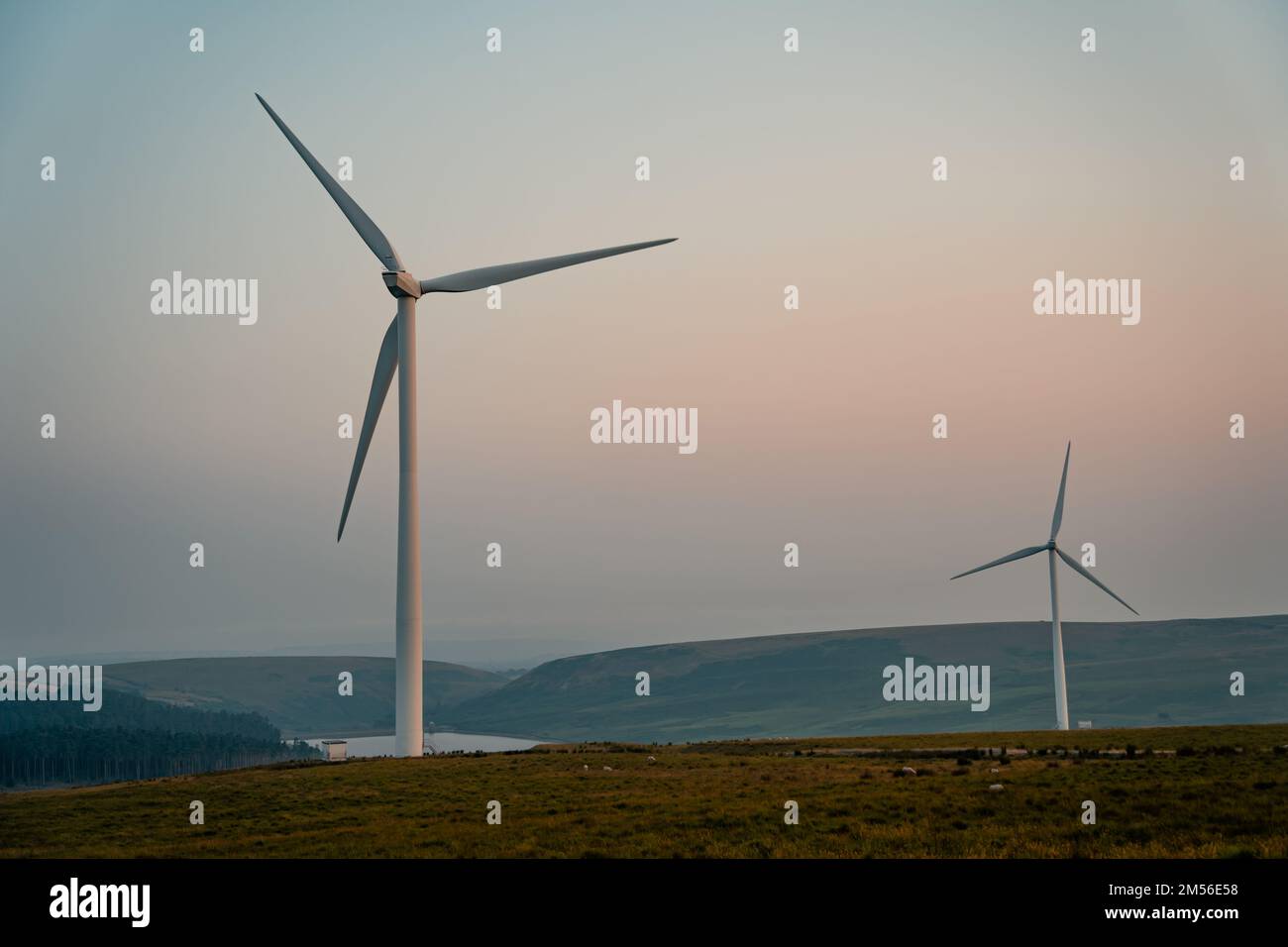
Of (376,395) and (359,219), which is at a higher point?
(359,219)

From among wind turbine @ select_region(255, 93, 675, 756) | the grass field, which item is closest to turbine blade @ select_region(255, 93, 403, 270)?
wind turbine @ select_region(255, 93, 675, 756)

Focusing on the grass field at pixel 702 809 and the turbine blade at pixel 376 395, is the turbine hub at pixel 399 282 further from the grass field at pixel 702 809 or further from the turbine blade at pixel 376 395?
the grass field at pixel 702 809

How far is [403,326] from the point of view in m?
66.4

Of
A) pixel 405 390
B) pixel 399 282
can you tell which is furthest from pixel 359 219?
pixel 405 390

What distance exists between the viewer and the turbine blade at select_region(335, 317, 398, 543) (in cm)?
6688

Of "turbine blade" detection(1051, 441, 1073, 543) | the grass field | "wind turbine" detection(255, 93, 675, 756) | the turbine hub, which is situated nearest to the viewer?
the grass field

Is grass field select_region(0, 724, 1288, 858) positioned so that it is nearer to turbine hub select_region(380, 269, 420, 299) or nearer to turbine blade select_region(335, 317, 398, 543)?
turbine blade select_region(335, 317, 398, 543)

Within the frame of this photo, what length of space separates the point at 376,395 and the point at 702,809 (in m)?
38.7

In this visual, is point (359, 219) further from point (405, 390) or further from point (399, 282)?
point (405, 390)

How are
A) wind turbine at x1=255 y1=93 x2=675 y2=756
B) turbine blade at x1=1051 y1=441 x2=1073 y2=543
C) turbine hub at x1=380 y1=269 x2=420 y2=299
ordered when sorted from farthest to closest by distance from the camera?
turbine blade at x1=1051 y1=441 x2=1073 y2=543
turbine hub at x1=380 y1=269 x2=420 y2=299
wind turbine at x1=255 y1=93 x2=675 y2=756

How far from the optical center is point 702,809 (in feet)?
124

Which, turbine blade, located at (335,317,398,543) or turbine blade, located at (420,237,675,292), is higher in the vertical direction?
turbine blade, located at (420,237,675,292)

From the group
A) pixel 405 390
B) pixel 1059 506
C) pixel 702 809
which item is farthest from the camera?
pixel 1059 506
